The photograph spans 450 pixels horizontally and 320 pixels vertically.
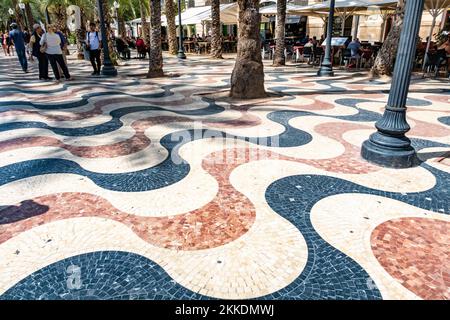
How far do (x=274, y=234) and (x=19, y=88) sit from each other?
30.8 ft

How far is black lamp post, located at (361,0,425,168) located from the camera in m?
3.54

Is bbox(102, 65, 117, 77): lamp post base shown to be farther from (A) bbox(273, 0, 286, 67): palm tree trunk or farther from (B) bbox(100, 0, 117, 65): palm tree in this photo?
(A) bbox(273, 0, 286, 67): palm tree trunk

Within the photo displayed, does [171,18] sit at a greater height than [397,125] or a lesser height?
greater

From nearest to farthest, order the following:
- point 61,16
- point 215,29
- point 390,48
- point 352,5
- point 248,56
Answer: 1. point 248,56
2. point 390,48
3. point 352,5
4. point 215,29
5. point 61,16

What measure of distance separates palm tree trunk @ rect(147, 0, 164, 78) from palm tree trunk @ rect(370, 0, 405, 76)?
7094mm

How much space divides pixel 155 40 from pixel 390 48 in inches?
291

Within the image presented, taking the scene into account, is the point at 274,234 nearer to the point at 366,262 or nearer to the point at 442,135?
the point at 366,262

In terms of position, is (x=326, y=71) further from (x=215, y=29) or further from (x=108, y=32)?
(x=108, y=32)

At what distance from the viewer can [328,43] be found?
10953 millimetres

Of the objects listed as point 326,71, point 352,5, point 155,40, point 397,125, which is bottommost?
point 397,125

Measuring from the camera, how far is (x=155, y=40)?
427 inches

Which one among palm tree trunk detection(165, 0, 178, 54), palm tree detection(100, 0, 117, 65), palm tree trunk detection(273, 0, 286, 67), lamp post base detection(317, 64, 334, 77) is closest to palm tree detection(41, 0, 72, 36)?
palm tree detection(100, 0, 117, 65)

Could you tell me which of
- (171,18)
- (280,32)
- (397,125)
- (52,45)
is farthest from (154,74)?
(171,18)
